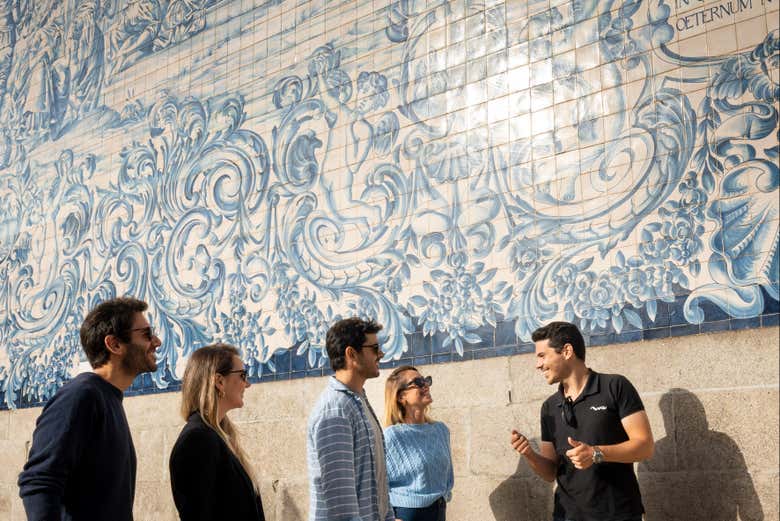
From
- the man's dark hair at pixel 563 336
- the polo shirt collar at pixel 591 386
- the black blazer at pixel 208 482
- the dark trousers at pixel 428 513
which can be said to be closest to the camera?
the black blazer at pixel 208 482

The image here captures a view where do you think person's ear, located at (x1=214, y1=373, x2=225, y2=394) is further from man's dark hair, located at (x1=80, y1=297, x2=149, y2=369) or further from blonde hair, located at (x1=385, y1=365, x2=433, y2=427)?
blonde hair, located at (x1=385, y1=365, x2=433, y2=427)

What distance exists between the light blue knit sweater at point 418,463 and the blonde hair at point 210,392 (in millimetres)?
1235

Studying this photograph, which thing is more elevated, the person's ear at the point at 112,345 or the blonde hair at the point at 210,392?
the person's ear at the point at 112,345

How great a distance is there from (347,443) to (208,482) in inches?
23.6

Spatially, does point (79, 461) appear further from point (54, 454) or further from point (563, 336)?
point (563, 336)

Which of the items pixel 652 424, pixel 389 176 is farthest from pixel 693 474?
pixel 389 176

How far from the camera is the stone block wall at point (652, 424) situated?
369 cm

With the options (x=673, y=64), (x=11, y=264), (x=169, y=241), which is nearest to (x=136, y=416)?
(x=169, y=241)

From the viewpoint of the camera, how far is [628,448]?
364 centimetres

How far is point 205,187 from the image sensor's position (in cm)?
609

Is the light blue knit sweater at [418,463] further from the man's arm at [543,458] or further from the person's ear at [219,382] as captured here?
the person's ear at [219,382]

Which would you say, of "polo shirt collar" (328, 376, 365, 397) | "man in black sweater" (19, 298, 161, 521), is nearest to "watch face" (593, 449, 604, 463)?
"polo shirt collar" (328, 376, 365, 397)

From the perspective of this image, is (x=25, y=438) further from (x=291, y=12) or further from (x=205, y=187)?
(x=291, y=12)

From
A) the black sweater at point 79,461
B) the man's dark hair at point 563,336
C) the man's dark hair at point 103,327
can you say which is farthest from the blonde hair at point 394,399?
the black sweater at point 79,461
